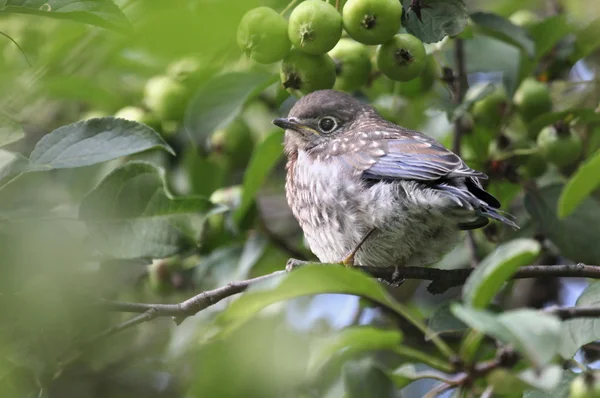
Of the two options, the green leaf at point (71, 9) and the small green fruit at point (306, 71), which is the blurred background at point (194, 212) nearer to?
the green leaf at point (71, 9)

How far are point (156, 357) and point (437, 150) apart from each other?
2.22m

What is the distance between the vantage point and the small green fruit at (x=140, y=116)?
4.14 metres

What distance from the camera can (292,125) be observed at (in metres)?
4.02

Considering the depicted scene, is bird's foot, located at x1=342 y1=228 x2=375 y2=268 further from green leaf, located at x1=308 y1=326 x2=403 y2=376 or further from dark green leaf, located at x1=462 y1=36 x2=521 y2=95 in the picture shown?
dark green leaf, located at x1=462 y1=36 x2=521 y2=95

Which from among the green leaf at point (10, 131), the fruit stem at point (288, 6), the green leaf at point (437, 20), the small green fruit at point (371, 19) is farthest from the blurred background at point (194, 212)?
the green leaf at point (437, 20)

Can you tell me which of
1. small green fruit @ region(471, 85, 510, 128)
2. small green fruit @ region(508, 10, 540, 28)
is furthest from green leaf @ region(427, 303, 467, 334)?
small green fruit @ region(508, 10, 540, 28)

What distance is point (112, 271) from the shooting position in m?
2.87

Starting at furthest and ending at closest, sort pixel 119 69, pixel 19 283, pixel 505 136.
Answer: pixel 119 69 < pixel 505 136 < pixel 19 283

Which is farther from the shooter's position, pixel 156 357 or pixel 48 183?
pixel 156 357

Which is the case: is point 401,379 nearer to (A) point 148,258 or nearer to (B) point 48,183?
(A) point 148,258

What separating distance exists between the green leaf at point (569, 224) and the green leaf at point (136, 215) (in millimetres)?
1867

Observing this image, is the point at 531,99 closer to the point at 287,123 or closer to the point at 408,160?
the point at 408,160

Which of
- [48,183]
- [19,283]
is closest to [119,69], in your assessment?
[48,183]

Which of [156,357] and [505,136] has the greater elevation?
[505,136]
